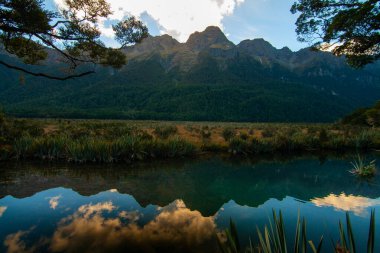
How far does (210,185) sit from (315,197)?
14.1 feet

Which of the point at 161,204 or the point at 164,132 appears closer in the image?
the point at 161,204

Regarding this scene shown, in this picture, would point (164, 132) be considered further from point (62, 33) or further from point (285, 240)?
point (285, 240)

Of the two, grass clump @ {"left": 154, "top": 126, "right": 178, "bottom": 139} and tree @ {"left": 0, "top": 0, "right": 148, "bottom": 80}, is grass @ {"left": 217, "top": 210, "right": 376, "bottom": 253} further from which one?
grass clump @ {"left": 154, "top": 126, "right": 178, "bottom": 139}

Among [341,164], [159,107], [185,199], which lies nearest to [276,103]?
[159,107]

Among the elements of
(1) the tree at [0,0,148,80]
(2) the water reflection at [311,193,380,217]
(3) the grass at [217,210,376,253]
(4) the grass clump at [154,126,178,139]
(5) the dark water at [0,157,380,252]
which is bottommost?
(5) the dark water at [0,157,380,252]

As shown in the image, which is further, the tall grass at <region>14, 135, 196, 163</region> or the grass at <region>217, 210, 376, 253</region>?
the tall grass at <region>14, 135, 196, 163</region>

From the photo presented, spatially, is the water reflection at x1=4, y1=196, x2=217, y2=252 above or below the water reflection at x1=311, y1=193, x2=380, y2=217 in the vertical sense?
below

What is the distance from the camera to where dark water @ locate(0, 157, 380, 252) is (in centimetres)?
632

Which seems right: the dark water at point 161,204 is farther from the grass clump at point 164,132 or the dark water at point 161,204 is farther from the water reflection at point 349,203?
the grass clump at point 164,132

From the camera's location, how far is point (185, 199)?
1002cm

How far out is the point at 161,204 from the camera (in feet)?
30.3

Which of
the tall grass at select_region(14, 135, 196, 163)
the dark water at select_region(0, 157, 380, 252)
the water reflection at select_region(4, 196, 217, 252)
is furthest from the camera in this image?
the tall grass at select_region(14, 135, 196, 163)

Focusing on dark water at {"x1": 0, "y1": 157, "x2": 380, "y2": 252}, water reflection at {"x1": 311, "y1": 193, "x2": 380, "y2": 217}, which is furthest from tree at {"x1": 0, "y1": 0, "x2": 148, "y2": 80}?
water reflection at {"x1": 311, "y1": 193, "x2": 380, "y2": 217}

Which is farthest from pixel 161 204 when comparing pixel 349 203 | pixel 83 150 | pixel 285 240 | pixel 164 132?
pixel 164 132
